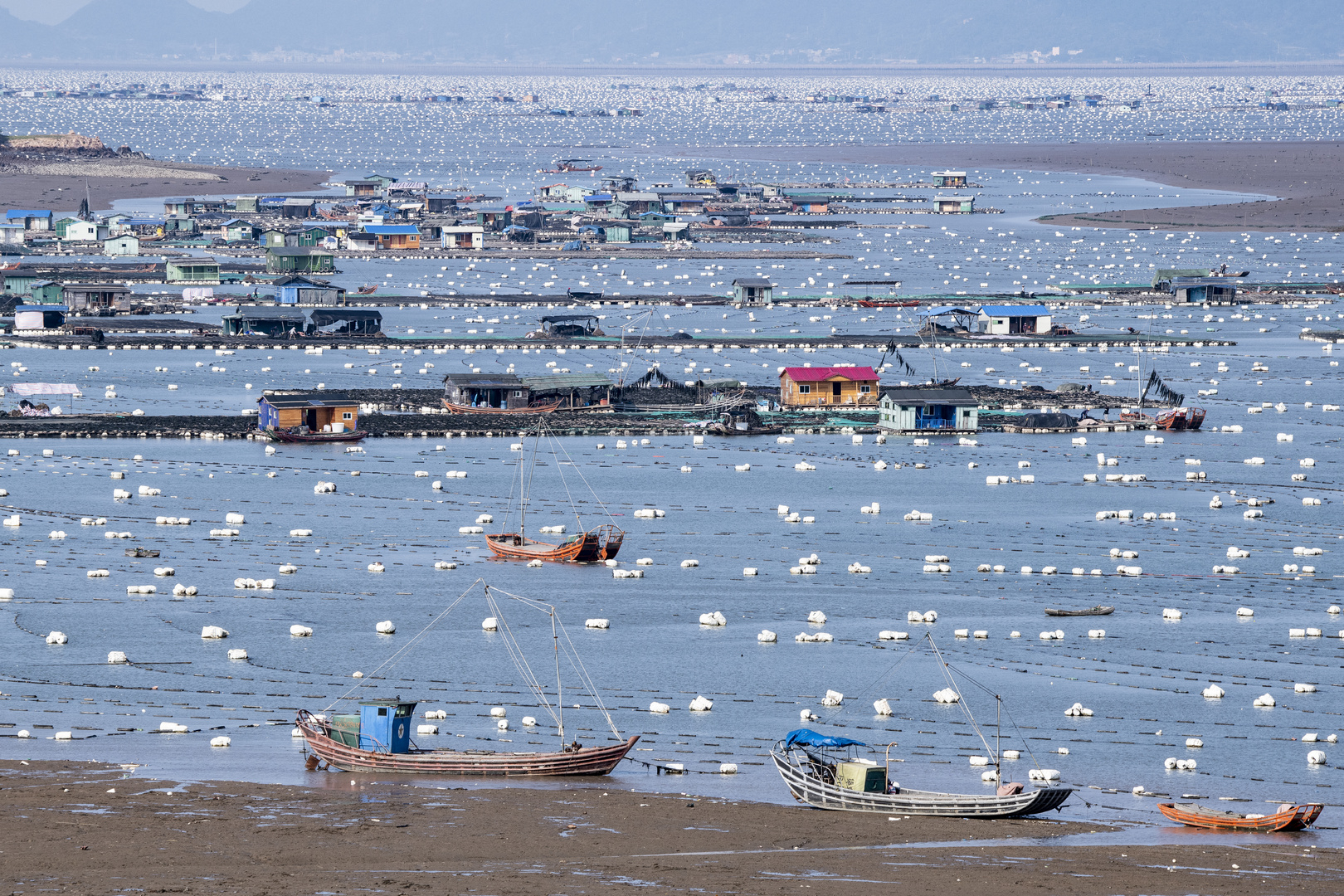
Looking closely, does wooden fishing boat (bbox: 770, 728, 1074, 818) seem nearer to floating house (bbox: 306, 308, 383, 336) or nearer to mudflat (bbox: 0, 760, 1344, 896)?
mudflat (bbox: 0, 760, 1344, 896)

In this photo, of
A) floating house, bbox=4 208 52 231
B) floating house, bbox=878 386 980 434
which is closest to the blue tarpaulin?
floating house, bbox=878 386 980 434

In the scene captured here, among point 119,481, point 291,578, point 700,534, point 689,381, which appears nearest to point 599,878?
point 291,578

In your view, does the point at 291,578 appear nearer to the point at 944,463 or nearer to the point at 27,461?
the point at 27,461

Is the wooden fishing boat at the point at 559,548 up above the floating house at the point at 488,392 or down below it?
below

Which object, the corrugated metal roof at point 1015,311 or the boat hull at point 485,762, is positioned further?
the corrugated metal roof at point 1015,311

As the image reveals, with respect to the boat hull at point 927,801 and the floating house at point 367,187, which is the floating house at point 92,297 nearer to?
the floating house at point 367,187

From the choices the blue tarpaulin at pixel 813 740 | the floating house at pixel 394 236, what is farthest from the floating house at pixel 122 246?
the blue tarpaulin at pixel 813 740
